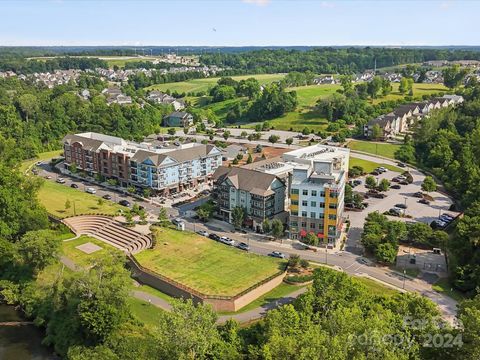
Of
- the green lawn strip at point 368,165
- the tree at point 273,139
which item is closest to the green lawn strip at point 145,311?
the green lawn strip at point 368,165

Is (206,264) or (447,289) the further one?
(206,264)

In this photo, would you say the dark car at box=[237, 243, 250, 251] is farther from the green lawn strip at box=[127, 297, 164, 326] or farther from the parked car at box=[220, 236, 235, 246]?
the green lawn strip at box=[127, 297, 164, 326]

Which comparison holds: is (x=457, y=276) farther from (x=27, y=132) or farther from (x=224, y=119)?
(x=224, y=119)

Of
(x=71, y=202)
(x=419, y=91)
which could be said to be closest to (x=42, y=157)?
(x=71, y=202)

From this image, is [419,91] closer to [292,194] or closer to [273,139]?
[273,139]

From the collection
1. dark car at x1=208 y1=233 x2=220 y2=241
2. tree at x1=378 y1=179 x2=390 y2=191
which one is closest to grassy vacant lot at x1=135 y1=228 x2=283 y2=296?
dark car at x1=208 y1=233 x2=220 y2=241

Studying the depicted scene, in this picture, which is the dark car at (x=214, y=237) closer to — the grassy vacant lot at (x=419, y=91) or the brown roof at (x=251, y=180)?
the brown roof at (x=251, y=180)
